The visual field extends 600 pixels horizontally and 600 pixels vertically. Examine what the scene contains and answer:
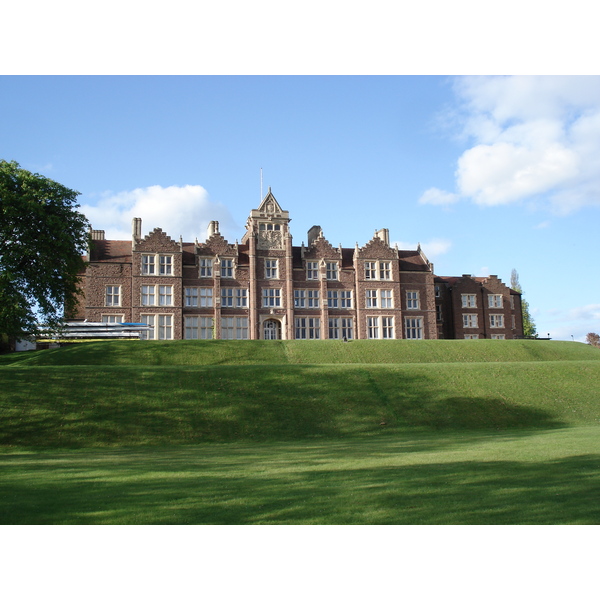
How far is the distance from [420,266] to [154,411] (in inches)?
1791

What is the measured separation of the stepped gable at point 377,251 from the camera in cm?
6350

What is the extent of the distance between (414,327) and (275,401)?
37440 millimetres

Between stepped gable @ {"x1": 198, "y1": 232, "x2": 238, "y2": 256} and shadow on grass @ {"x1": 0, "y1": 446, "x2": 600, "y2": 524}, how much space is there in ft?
141

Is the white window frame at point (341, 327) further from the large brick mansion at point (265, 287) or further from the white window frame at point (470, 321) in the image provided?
the white window frame at point (470, 321)

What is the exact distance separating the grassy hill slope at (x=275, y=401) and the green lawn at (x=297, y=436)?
0.11 m

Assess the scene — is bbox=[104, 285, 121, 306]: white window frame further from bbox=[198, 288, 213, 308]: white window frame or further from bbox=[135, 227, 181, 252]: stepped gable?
bbox=[198, 288, 213, 308]: white window frame

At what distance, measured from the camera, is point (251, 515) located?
1066 centimetres

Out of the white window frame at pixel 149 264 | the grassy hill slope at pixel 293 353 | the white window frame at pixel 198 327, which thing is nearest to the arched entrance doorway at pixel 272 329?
the white window frame at pixel 198 327

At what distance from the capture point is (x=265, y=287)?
5978 cm

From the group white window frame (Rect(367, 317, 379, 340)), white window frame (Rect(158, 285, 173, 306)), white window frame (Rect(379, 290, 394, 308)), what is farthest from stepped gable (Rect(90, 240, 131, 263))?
white window frame (Rect(379, 290, 394, 308))

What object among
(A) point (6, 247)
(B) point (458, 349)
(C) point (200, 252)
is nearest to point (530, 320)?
(B) point (458, 349)

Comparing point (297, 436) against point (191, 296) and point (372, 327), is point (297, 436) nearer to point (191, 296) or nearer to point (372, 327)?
point (191, 296)

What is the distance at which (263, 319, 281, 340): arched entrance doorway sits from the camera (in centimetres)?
5962

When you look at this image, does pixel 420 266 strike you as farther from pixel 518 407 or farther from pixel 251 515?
pixel 251 515
